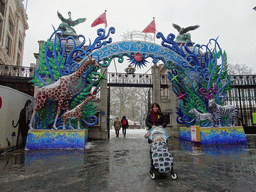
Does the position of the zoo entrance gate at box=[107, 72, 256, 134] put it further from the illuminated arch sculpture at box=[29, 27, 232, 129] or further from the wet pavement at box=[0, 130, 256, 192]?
the wet pavement at box=[0, 130, 256, 192]

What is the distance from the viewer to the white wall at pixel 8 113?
22.9 ft

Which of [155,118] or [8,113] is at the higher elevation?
[8,113]

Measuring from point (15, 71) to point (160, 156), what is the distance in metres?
14.3

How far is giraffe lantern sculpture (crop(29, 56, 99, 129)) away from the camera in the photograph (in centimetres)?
805

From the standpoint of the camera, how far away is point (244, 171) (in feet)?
13.5

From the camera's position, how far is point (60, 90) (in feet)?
27.2

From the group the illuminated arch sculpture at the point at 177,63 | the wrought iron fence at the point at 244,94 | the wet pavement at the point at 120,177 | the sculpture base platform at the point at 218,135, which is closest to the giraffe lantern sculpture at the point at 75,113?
the illuminated arch sculpture at the point at 177,63

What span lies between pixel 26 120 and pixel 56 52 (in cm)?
405

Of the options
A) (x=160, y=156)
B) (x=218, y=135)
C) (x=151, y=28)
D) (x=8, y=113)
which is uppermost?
(x=151, y=28)

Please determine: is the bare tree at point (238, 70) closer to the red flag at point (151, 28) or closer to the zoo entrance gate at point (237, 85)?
the zoo entrance gate at point (237, 85)

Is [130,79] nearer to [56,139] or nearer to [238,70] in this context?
[56,139]

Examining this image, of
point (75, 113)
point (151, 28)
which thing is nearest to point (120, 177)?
point (75, 113)

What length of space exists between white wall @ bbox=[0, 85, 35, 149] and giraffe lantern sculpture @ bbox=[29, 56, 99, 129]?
77cm

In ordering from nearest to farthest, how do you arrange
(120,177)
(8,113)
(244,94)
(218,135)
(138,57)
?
(120,177), (8,113), (218,135), (138,57), (244,94)
